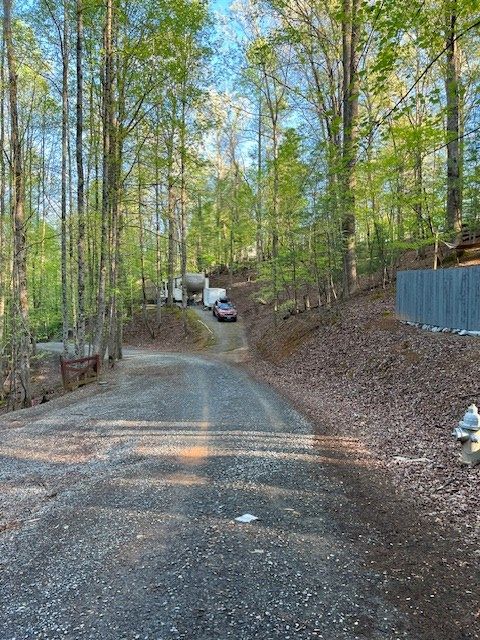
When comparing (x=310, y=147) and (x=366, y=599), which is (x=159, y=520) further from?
(x=310, y=147)

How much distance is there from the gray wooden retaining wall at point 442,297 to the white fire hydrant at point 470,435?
494 centimetres

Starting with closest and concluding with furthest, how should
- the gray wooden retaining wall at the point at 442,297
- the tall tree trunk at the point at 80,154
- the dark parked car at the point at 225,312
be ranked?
the gray wooden retaining wall at the point at 442,297 < the tall tree trunk at the point at 80,154 < the dark parked car at the point at 225,312

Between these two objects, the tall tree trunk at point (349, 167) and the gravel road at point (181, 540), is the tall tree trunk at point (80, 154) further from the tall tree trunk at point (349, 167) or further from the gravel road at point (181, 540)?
the tall tree trunk at point (349, 167)

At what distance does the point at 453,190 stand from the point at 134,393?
11780 mm

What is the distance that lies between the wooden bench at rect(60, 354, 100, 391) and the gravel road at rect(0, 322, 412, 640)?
537cm

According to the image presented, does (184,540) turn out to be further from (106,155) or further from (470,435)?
(106,155)

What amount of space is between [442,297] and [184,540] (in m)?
9.06

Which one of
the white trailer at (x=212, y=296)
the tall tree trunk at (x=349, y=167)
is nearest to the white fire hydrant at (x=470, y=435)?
the tall tree trunk at (x=349, y=167)

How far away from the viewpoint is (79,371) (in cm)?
1379

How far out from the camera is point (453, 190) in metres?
Answer: 14.6

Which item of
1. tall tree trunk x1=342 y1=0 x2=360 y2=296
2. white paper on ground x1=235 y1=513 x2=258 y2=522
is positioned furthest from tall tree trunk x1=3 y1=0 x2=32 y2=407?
white paper on ground x1=235 y1=513 x2=258 y2=522

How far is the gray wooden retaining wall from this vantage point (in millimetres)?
9570

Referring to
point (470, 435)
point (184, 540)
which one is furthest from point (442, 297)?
point (184, 540)

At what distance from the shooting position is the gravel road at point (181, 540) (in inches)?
112
